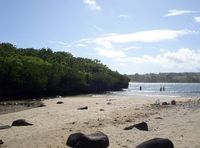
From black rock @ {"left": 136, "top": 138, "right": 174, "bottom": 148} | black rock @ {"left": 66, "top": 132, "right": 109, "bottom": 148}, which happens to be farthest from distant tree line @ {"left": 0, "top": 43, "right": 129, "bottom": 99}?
black rock @ {"left": 136, "top": 138, "right": 174, "bottom": 148}

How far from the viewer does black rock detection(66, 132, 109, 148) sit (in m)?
21.2

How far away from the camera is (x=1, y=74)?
76.9 m

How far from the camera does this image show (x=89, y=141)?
2112 cm

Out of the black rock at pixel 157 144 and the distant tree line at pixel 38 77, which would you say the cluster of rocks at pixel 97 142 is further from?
the distant tree line at pixel 38 77

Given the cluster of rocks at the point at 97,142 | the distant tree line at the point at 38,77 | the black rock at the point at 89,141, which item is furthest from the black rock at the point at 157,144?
the distant tree line at the point at 38,77

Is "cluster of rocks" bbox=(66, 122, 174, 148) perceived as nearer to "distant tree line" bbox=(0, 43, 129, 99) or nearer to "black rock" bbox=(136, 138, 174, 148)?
"black rock" bbox=(136, 138, 174, 148)

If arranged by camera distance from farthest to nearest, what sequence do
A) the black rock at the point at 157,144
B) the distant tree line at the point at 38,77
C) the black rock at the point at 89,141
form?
1. the distant tree line at the point at 38,77
2. the black rock at the point at 89,141
3. the black rock at the point at 157,144

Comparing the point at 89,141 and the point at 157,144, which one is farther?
the point at 89,141

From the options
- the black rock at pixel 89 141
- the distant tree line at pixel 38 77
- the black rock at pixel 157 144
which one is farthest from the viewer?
the distant tree line at pixel 38 77

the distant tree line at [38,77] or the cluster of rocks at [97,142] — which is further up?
the distant tree line at [38,77]

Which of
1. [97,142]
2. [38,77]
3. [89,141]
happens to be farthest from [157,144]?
[38,77]

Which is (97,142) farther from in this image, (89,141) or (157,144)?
(157,144)

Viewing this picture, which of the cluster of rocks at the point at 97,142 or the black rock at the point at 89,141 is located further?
the black rock at the point at 89,141

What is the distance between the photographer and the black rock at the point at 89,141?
21.2 meters
